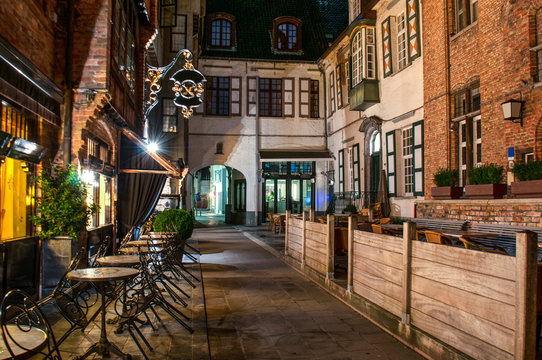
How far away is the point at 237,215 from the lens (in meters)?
26.1

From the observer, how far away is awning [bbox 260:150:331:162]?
23484 mm

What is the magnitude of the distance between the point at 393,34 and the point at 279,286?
11.7 metres

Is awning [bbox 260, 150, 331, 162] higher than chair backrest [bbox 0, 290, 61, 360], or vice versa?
awning [bbox 260, 150, 331, 162]

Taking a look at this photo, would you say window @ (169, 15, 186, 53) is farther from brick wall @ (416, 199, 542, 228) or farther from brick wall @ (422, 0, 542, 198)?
brick wall @ (416, 199, 542, 228)

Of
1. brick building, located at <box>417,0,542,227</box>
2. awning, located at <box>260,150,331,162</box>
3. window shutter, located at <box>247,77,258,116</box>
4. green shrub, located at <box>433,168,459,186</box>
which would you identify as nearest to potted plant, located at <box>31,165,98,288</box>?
brick building, located at <box>417,0,542,227</box>

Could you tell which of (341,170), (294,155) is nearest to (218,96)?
(294,155)

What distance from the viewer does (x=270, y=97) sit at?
983 inches

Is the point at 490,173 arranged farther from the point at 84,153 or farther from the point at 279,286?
the point at 84,153

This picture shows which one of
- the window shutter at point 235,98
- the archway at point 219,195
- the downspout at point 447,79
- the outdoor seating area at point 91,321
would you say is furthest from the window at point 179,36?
the outdoor seating area at point 91,321

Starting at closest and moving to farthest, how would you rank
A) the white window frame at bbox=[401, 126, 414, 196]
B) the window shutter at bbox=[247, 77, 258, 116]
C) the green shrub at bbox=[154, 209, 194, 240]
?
1. the green shrub at bbox=[154, 209, 194, 240]
2. the white window frame at bbox=[401, 126, 414, 196]
3. the window shutter at bbox=[247, 77, 258, 116]

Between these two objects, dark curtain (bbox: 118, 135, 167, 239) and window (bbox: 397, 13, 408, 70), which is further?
window (bbox: 397, 13, 408, 70)

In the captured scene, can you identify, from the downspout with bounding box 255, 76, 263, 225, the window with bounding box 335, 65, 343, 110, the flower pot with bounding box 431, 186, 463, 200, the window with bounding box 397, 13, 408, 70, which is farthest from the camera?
the downspout with bounding box 255, 76, 263, 225

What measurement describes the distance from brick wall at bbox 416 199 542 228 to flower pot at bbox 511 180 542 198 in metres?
0.13


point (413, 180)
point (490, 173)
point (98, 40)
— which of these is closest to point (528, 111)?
point (490, 173)
